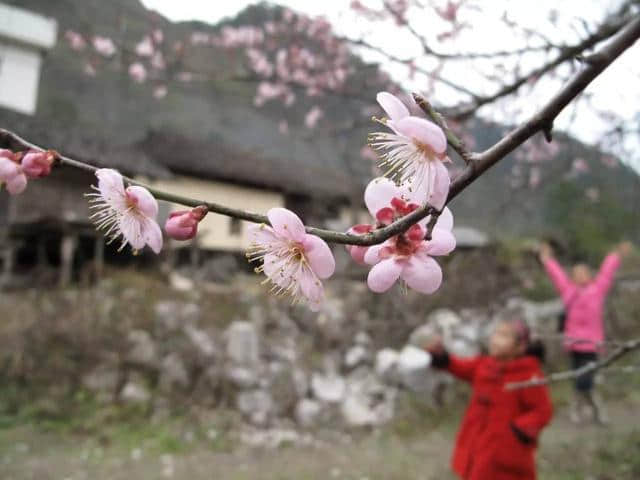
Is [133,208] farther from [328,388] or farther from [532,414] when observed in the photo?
[328,388]

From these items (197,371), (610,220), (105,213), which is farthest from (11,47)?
(610,220)

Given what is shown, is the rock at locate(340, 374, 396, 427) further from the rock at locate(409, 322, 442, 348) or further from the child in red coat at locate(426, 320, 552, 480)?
the child in red coat at locate(426, 320, 552, 480)

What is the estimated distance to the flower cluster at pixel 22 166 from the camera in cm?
72

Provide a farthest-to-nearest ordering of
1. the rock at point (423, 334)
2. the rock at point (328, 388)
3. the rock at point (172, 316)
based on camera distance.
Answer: the rock at point (423, 334)
the rock at point (172, 316)
the rock at point (328, 388)

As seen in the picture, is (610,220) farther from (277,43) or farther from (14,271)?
(14,271)

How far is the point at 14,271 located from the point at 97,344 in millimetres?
4931

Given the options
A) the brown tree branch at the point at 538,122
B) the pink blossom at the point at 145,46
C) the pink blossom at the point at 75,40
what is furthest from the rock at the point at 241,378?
the brown tree branch at the point at 538,122

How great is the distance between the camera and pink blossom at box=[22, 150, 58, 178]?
72cm

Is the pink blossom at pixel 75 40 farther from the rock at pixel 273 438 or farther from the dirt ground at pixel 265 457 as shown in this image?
the rock at pixel 273 438

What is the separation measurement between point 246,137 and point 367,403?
1002 cm

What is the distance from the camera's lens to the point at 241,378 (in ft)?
14.9

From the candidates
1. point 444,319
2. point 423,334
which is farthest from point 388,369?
point 444,319

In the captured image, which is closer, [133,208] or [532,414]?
[133,208]

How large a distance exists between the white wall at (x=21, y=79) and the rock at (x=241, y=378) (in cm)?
320
